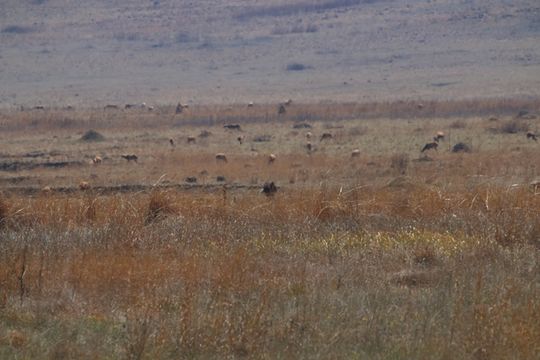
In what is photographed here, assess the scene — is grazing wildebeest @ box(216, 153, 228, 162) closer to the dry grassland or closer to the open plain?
the open plain

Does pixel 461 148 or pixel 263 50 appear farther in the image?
pixel 263 50

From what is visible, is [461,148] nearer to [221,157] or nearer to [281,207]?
[221,157]

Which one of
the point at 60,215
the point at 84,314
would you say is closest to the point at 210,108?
the point at 60,215

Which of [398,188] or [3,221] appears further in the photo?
[398,188]

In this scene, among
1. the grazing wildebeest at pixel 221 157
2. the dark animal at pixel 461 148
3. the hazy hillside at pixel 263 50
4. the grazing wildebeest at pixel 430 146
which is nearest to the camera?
the grazing wildebeest at pixel 221 157

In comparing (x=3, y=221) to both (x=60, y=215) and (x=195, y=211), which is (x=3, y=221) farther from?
(x=195, y=211)

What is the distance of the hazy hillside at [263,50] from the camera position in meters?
76.2

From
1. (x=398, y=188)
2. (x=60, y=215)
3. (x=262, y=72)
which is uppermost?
(x=60, y=215)

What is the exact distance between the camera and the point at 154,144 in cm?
4334

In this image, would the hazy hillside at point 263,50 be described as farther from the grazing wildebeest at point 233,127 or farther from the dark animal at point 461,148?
the dark animal at point 461,148

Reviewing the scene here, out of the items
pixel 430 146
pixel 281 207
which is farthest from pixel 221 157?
pixel 281 207

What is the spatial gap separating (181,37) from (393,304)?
9256 centimetres

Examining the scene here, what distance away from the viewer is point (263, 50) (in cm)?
9281

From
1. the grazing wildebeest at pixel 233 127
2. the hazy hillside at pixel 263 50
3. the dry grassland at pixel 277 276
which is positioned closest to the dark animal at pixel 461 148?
the dry grassland at pixel 277 276
